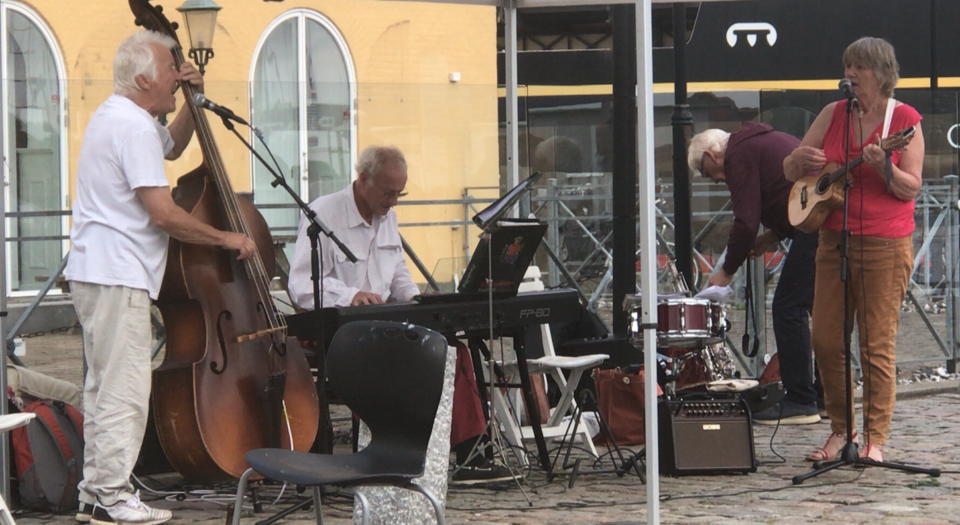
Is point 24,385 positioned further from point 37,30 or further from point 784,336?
point 37,30

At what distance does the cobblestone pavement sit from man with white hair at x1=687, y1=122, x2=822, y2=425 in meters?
0.85

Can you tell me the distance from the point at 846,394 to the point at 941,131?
4104mm

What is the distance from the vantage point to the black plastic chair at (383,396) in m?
4.01

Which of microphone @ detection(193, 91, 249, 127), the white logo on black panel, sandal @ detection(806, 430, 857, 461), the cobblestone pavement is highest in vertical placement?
the white logo on black panel

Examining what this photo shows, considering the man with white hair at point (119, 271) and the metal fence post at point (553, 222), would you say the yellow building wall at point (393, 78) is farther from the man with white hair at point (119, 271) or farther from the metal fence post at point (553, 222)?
the man with white hair at point (119, 271)

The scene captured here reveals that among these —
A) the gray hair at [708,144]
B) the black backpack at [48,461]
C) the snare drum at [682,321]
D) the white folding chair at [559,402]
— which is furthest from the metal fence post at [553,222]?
the black backpack at [48,461]

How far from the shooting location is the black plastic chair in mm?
4008

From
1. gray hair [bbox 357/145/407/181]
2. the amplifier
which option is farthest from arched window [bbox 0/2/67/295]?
the amplifier

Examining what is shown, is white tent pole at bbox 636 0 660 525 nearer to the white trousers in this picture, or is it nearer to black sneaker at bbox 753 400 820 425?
the white trousers

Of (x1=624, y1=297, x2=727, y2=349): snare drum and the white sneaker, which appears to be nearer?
the white sneaker

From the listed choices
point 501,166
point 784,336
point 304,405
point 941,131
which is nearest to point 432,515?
point 304,405

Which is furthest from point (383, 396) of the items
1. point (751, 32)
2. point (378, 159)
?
point (751, 32)

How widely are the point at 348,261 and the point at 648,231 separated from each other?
73.0 inches

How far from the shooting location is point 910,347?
384 inches
